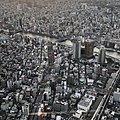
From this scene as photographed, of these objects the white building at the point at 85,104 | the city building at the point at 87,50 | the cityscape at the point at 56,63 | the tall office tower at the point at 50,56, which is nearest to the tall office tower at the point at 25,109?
the cityscape at the point at 56,63

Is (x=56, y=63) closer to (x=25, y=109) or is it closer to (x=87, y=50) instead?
(x=87, y=50)

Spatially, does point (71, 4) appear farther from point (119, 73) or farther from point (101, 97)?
point (101, 97)

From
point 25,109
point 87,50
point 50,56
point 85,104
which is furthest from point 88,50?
point 25,109

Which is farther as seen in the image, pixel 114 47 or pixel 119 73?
pixel 114 47

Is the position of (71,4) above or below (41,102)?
above

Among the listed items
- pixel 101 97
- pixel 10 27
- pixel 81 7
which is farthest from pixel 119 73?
pixel 81 7

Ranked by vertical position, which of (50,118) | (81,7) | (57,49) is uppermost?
(81,7)

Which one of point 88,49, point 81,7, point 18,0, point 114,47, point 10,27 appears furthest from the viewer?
point 81,7

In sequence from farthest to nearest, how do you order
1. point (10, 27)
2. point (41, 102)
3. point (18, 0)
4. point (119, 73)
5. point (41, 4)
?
1. point (41, 4)
2. point (18, 0)
3. point (10, 27)
4. point (119, 73)
5. point (41, 102)

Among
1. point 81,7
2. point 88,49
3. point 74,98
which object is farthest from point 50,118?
point 81,7
